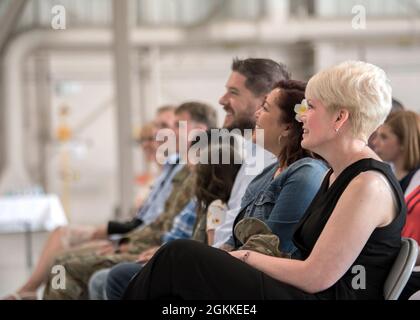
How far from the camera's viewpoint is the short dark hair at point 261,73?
8.13 feet

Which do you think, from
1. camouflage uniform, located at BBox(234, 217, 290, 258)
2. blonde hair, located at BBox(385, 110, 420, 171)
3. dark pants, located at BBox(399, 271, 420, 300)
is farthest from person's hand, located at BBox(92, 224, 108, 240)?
dark pants, located at BBox(399, 271, 420, 300)

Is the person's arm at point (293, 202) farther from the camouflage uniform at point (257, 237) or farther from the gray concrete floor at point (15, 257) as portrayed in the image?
the gray concrete floor at point (15, 257)

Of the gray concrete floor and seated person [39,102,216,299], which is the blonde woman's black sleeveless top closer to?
seated person [39,102,216,299]

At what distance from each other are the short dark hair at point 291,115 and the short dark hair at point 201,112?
3.67ft

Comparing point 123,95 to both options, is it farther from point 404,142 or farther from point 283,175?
point 283,175

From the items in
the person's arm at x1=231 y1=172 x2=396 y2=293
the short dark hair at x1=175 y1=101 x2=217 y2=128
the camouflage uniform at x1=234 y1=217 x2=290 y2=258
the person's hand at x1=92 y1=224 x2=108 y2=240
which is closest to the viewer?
the person's arm at x1=231 y1=172 x2=396 y2=293

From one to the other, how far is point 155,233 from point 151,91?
816 centimetres

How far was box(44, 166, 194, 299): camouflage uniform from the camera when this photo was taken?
10.9 ft

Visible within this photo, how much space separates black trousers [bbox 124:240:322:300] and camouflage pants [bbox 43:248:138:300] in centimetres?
147

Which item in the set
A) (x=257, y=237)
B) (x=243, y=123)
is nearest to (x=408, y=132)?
(x=243, y=123)

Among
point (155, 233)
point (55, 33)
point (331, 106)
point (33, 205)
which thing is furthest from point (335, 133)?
point (55, 33)

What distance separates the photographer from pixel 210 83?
12.0 m

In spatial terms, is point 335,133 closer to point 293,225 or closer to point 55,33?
point 293,225

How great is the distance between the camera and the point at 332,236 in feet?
5.79
